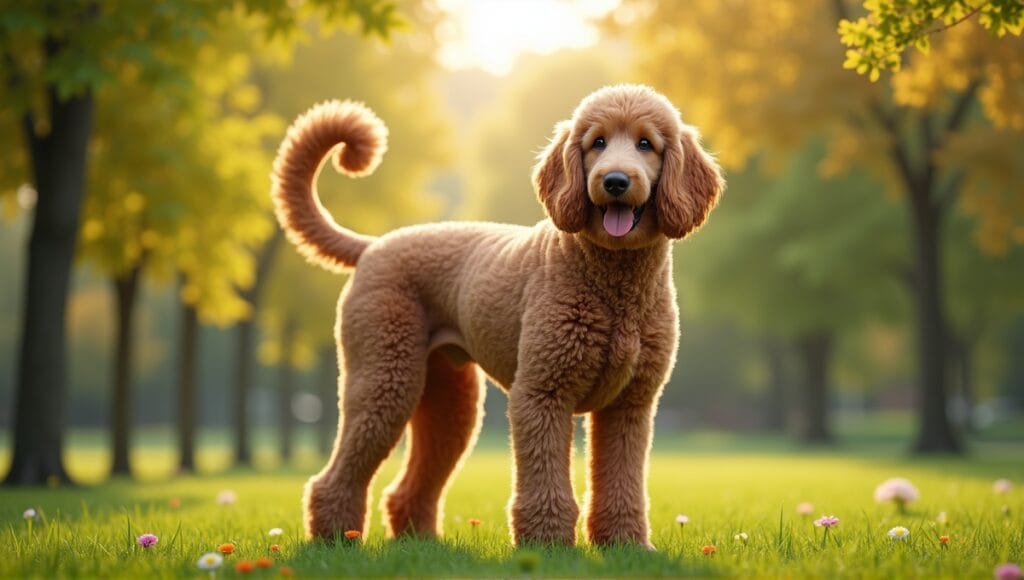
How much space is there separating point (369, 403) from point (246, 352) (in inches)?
571

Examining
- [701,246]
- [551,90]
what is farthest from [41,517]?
[551,90]

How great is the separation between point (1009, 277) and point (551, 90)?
17742mm

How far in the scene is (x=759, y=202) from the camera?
24.6m

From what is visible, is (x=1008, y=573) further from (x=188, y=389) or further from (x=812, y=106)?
(x=188, y=389)

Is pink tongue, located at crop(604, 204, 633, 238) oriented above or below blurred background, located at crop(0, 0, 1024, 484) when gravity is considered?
below

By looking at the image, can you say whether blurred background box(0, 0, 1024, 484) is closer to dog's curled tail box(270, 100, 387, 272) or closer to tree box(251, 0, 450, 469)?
tree box(251, 0, 450, 469)

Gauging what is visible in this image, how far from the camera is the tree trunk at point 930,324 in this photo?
17.1 m

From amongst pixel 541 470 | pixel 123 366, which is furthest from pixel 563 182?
pixel 123 366

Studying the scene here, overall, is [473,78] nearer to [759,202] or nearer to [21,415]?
[759,202]

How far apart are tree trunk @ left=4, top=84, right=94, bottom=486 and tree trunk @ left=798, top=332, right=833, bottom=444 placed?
20.1 meters

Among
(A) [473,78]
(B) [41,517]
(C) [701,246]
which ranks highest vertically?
(A) [473,78]

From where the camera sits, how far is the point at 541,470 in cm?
488

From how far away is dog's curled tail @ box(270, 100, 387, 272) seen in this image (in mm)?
6031

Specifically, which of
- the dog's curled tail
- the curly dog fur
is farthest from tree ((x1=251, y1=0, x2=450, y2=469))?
the curly dog fur
